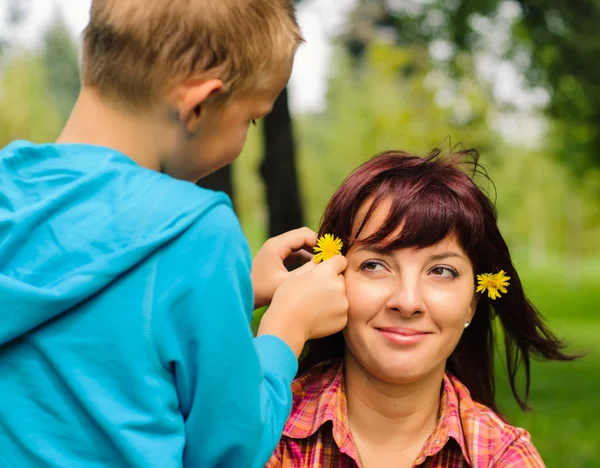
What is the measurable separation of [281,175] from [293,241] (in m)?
6.29

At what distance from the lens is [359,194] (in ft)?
8.77

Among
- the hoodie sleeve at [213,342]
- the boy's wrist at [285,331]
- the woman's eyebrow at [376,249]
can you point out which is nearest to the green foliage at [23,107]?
the woman's eyebrow at [376,249]

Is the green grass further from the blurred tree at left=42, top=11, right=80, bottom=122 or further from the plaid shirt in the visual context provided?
the blurred tree at left=42, top=11, right=80, bottom=122

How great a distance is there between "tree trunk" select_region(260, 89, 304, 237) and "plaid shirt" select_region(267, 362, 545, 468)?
6.03 m

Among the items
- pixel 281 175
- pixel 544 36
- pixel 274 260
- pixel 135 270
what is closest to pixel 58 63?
pixel 281 175

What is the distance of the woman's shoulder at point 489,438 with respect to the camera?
2.49 m

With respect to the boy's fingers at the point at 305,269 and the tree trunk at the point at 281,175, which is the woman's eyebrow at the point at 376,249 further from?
the tree trunk at the point at 281,175

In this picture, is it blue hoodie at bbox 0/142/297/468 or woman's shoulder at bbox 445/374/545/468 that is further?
woman's shoulder at bbox 445/374/545/468

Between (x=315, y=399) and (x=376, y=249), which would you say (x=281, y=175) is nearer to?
(x=315, y=399)

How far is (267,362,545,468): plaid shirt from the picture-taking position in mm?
2518

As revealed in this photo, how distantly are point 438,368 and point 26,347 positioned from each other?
4.58ft

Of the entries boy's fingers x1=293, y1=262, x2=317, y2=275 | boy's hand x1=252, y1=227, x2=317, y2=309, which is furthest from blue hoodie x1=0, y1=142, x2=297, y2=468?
boy's hand x1=252, y1=227, x2=317, y2=309

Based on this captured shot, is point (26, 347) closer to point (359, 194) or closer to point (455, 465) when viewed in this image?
point (359, 194)

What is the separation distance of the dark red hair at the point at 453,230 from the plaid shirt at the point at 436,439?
11.0 inches
